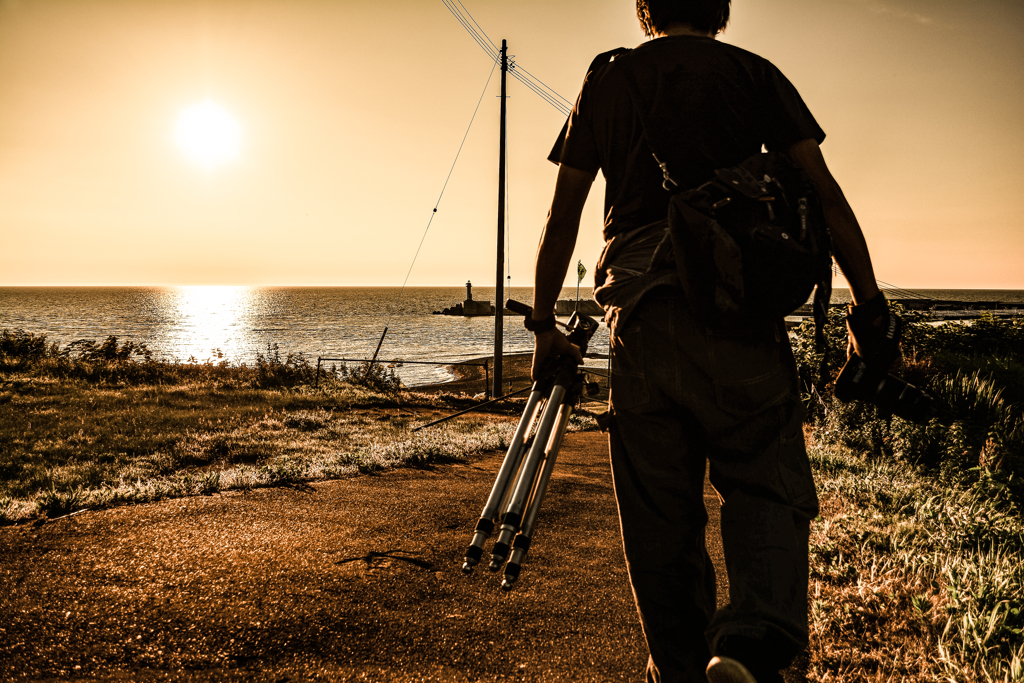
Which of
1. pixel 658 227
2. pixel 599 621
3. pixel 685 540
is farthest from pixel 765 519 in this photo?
pixel 599 621

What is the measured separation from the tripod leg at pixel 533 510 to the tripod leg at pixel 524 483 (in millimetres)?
20

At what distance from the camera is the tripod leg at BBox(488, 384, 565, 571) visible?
1.37 m

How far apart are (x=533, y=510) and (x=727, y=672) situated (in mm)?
570

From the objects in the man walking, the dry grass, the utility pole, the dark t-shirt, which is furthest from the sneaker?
the utility pole

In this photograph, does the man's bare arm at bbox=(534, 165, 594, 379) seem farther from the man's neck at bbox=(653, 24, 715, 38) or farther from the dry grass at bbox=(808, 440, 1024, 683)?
the dry grass at bbox=(808, 440, 1024, 683)

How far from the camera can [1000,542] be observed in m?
3.63

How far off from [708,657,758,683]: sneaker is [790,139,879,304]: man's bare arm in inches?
35.1

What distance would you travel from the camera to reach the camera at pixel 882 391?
1.39 m

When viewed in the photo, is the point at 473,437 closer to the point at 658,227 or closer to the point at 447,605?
the point at 447,605

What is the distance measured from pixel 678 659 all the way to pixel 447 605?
1954mm

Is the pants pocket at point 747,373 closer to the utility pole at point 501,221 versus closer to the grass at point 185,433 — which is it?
the grass at point 185,433

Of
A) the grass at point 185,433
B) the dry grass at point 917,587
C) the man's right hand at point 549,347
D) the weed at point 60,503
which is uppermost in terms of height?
the man's right hand at point 549,347

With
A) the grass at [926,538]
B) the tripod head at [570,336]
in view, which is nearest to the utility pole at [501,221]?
the grass at [926,538]

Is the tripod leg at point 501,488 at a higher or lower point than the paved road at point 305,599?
higher
